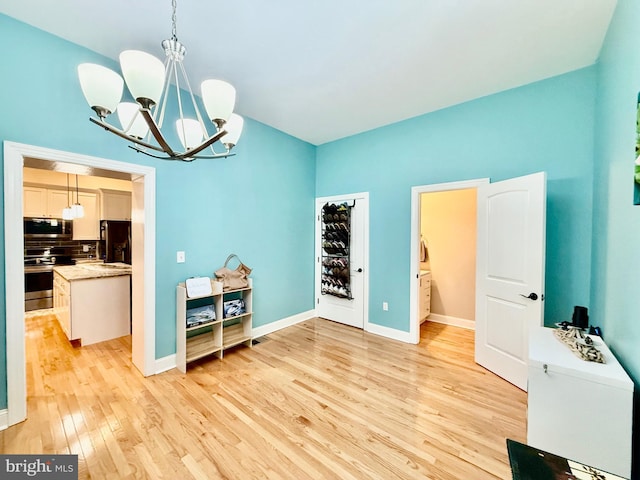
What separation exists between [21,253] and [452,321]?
16.5ft

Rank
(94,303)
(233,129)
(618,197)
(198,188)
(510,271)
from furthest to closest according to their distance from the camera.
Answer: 1. (94,303)
2. (198,188)
3. (510,271)
4. (233,129)
5. (618,197)

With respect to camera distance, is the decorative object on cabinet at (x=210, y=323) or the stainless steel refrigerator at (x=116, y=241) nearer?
the decorative object on cabinet at (x=210, y=323)

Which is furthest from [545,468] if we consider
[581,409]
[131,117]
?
[131,117]

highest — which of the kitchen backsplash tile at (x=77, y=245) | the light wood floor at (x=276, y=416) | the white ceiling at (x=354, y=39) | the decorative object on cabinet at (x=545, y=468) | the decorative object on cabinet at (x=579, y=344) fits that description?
the white ceiling at (x=354, y=39)

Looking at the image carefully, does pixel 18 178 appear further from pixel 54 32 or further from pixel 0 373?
pixel 0 373

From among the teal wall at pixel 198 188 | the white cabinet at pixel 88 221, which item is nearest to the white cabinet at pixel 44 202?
the white cabinet at pixel 88 221

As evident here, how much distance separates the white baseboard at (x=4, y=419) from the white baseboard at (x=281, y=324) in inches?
79.7

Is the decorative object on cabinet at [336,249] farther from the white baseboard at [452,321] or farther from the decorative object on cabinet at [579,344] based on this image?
the decorative object on cabinet at [579,344]

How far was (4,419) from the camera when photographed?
1.74 meters

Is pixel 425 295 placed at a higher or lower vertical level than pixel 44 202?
lower

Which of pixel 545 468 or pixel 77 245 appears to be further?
pixel 77 245

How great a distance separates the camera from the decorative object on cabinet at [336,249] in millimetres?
3846

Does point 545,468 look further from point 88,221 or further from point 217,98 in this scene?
point 88,221

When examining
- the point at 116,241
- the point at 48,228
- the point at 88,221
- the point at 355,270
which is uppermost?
the point at 88,221
